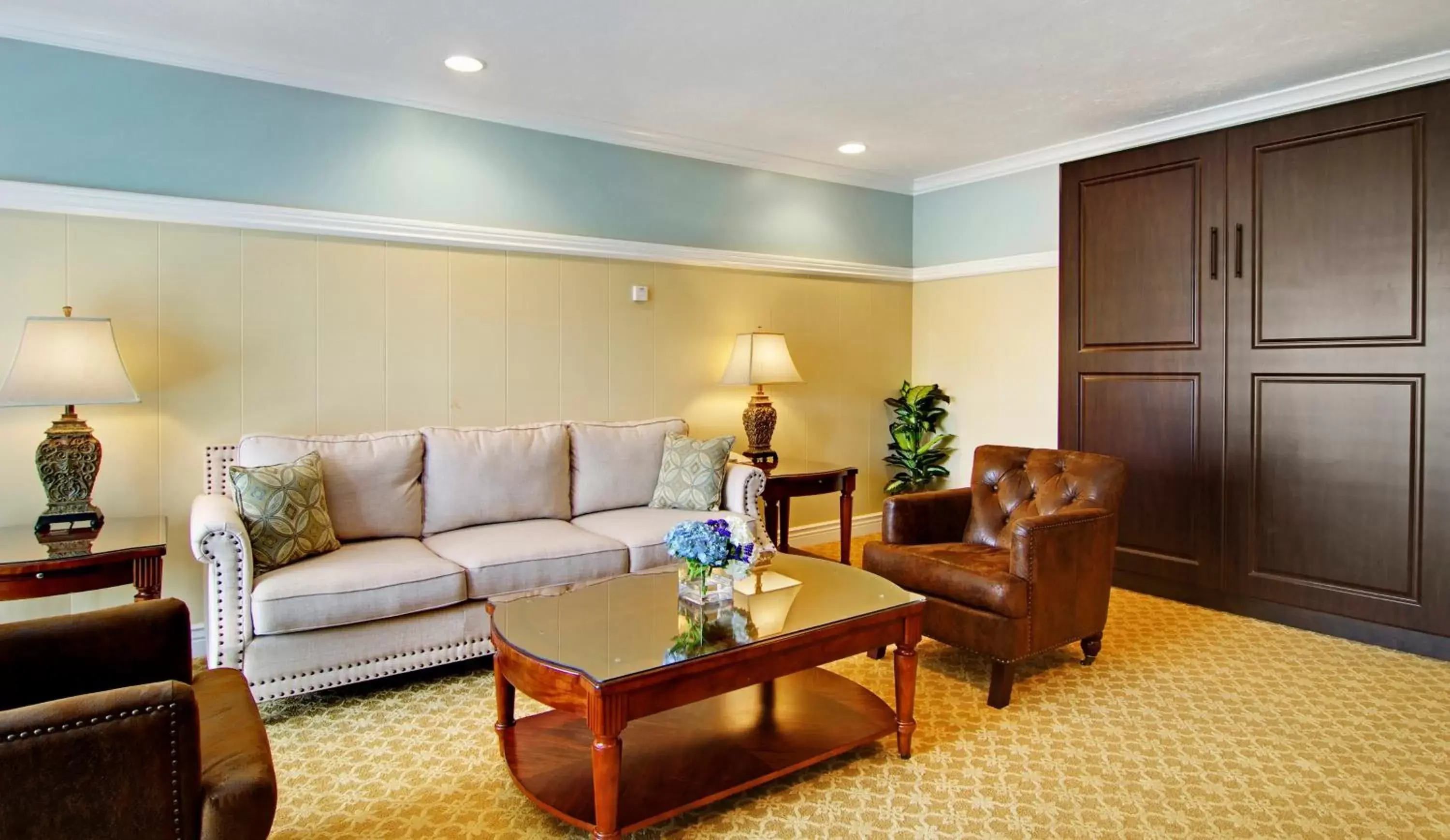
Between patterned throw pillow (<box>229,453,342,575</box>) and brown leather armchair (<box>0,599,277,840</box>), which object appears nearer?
brown leather armchair (<box>0,599,277,840</box>)

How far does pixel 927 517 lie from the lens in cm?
353

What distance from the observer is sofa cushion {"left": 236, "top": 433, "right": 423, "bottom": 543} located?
326 cm

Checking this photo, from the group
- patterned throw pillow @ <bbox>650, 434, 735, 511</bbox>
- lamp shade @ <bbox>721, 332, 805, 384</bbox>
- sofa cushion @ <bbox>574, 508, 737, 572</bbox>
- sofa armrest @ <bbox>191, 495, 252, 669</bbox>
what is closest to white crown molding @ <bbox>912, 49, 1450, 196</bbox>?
lamp shade @ <bbox>721, 332, 805, 384</bbox>

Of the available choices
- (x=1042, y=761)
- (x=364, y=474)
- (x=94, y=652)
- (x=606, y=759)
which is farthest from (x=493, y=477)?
(x=1042, y=761)

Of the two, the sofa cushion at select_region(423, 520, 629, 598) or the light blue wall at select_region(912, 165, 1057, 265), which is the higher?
the light blue wall at select_region(912, 165, 1057, 265)

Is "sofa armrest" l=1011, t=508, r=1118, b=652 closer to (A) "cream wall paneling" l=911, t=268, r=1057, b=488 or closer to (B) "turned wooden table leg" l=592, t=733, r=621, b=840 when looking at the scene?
(B) "turned wooden table leg" l=592, t=733, r=621, b=840

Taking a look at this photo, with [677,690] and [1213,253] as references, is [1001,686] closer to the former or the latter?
[677,690]

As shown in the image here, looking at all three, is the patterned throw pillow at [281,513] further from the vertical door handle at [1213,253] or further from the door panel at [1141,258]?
the vertical door handle at [1213,253]

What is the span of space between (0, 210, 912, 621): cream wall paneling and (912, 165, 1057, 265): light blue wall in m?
1.14

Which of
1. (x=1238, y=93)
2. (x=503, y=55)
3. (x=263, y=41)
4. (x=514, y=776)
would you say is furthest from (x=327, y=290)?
(x=1238, y=93)

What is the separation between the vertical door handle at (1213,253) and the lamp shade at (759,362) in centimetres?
215

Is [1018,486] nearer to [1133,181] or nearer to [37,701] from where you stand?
[1133,181]

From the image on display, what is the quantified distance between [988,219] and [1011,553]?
9.32 feet

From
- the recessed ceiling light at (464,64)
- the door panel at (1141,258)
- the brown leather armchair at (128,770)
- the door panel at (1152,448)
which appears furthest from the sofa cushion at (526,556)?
the door panel at (1141,258)
